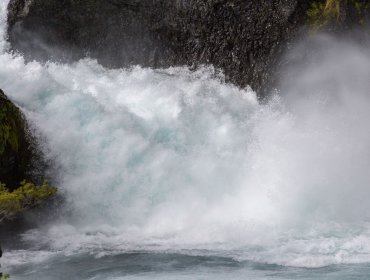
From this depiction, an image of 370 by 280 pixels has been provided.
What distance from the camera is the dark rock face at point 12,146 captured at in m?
11.7

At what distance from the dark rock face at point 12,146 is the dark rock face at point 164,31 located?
5585 mm

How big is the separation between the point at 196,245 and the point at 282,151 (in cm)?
411

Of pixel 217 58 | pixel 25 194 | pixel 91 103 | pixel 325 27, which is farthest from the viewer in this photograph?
pixel 217 58

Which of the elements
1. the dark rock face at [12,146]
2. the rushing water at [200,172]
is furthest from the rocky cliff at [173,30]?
the dark rock face at [12,146]

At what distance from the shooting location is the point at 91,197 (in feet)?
42.7

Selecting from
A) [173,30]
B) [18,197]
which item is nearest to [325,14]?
[173,30]

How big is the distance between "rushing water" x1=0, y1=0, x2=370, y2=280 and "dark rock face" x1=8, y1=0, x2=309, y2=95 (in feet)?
2.05

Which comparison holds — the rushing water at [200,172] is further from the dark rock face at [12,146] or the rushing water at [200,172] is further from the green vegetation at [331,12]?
the dark rock face at [12,146]

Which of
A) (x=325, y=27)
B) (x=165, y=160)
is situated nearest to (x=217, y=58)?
(x=325, y=27)

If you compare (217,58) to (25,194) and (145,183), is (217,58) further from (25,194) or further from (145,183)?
(25,194)

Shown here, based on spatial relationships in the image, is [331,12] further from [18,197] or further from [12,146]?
[18,197]

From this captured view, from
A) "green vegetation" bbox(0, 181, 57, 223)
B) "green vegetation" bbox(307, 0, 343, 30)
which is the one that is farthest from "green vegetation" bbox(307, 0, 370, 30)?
"green vegetation" bbox(0, 181, 57, 223)

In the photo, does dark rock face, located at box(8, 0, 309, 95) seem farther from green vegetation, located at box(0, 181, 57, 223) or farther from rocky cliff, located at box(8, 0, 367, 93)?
green vegetation, located at box(0, 181, 57, 223)

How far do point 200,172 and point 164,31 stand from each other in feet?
18.4
